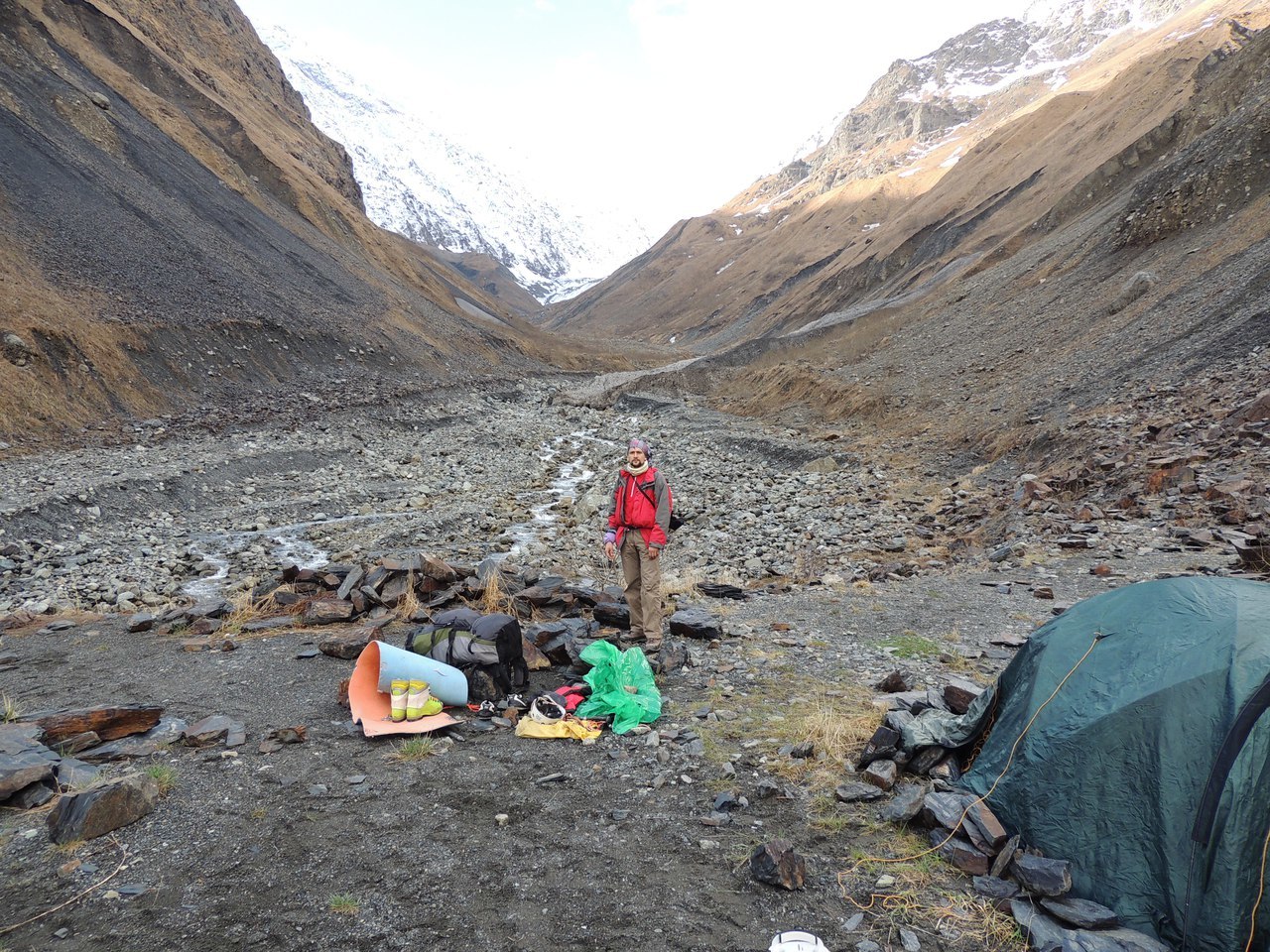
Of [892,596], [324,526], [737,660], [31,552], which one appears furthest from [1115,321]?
A: [31,552]

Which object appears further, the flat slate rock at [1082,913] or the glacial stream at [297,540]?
the glacial stream at [297,540]

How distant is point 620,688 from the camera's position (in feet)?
18.3

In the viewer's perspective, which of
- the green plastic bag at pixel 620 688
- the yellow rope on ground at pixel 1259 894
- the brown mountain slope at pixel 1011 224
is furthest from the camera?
the brown mountain slope at pixel 1011 224

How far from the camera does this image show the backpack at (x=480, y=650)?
570 centimetres

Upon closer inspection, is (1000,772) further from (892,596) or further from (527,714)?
(892,596)

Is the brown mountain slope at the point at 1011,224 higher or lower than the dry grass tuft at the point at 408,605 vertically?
higher

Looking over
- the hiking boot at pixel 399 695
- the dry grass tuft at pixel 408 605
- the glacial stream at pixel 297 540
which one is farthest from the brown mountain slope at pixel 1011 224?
the hiking boot at pixel 399 695

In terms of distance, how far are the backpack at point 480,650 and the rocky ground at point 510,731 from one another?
1.16 ft

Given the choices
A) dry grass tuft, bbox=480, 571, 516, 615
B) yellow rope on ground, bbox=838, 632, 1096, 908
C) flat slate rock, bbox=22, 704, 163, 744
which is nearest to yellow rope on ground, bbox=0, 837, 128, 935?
flat slate rock, bbox=22, 704, 163, 744

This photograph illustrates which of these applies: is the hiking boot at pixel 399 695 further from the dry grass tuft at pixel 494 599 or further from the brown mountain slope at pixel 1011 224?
the brown mountain slope at pixel 1011 224

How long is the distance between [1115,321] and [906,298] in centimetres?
2118

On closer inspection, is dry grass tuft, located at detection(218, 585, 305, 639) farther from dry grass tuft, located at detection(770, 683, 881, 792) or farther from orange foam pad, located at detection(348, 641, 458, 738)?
dry grass tuft, located at detection(770, 683, 881, 792)

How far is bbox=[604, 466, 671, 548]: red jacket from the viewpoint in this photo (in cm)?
690

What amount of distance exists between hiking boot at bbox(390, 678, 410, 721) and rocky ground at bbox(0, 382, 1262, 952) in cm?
25
